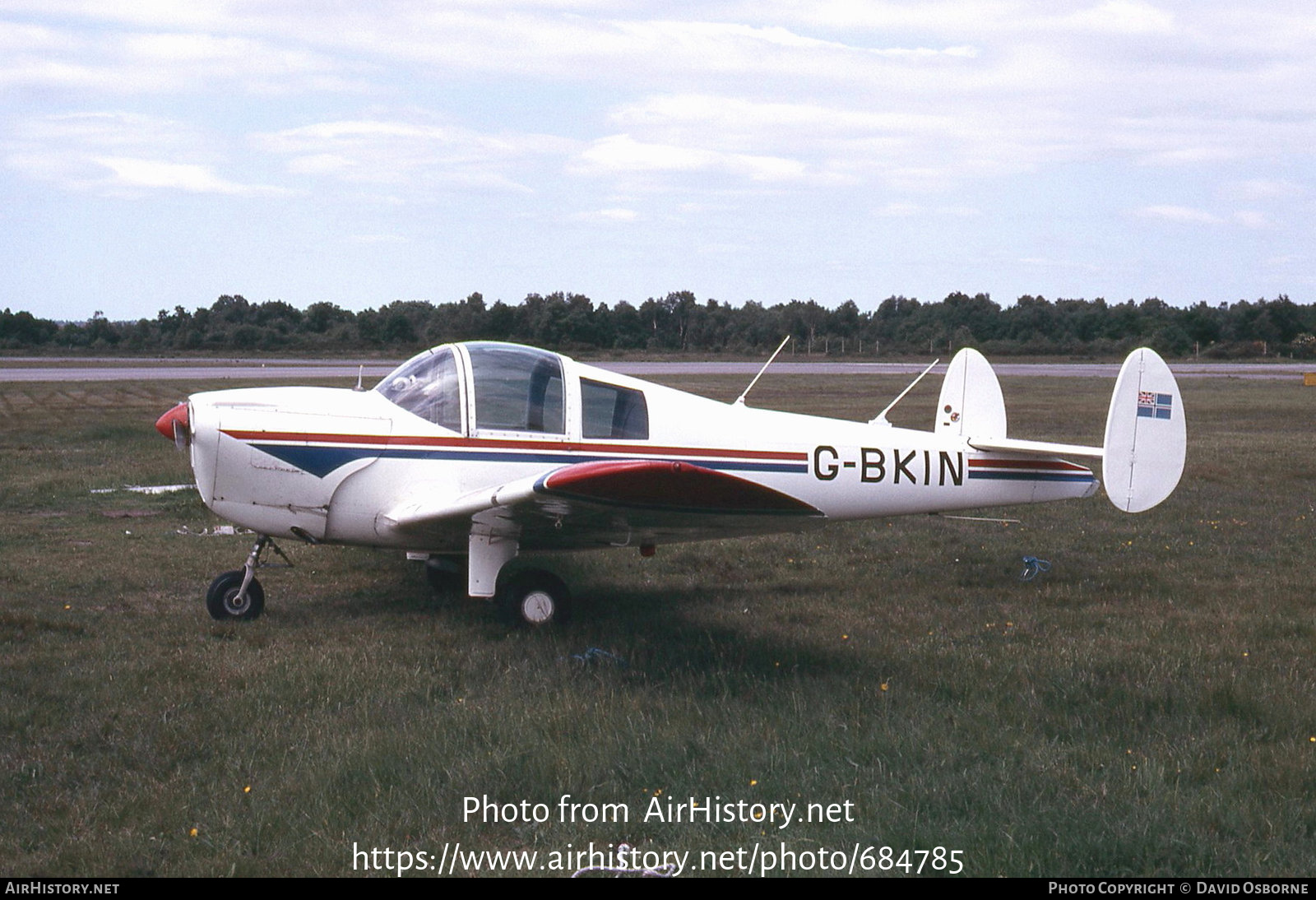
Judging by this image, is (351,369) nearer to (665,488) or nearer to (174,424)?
(174,424)

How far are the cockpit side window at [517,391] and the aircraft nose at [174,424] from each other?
1.91 metres

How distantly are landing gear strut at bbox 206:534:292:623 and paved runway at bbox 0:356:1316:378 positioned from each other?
69.3ft

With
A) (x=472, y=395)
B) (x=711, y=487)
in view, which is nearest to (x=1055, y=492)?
(x=711, y=487)

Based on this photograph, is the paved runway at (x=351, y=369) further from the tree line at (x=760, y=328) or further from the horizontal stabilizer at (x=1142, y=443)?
→ the horizontal stabilizer at (x=1142, y=443)

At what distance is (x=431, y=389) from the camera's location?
7355mm

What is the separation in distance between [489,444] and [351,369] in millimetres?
32109

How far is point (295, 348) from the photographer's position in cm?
5222

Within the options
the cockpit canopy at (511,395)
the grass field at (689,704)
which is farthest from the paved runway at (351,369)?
the cockpit canopy at (511,395)

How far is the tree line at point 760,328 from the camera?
169ft

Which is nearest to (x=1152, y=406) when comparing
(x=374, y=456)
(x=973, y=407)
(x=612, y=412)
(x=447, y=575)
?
(x=973, y=407)

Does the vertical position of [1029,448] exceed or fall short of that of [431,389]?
it falls short

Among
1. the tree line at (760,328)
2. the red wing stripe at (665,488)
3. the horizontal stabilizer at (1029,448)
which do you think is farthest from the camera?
the tree line at (760,328)
